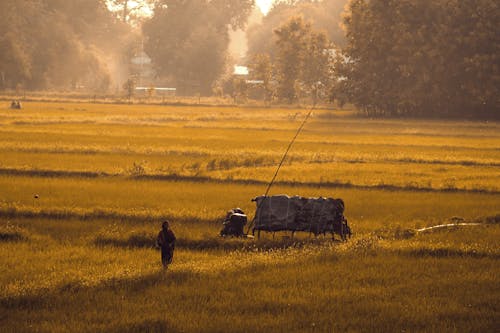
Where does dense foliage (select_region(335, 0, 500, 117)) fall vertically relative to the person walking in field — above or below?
above

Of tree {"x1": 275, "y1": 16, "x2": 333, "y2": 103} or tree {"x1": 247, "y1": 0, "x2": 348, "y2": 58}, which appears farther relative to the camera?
tree {"x1": 247, "y1": 0, "x2": 348, "y2": 58}

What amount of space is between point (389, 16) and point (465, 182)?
33554 millimetres

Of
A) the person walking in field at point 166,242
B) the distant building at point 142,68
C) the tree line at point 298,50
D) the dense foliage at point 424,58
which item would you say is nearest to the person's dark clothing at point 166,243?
the person walking in field at point 166,242

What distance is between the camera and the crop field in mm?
8453

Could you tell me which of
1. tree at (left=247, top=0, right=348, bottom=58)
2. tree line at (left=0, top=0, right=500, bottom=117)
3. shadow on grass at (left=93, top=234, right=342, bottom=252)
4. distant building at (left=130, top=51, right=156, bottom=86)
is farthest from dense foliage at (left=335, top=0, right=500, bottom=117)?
distant building at (left=130, top=51, right=156, bottom=86)

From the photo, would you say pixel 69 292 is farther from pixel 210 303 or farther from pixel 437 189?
pixel 437 189

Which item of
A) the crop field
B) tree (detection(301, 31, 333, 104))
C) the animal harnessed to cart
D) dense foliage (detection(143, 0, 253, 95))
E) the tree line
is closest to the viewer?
the crop field

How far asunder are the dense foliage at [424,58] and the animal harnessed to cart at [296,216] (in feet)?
117

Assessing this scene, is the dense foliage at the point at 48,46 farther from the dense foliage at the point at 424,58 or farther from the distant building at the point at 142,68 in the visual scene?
the dense foliage at the point at 424,58

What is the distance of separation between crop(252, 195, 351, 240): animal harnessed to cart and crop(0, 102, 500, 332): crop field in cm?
24

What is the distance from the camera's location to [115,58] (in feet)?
365

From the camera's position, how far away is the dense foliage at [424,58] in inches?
1842

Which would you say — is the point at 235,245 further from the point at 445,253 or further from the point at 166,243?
the point at 445,253

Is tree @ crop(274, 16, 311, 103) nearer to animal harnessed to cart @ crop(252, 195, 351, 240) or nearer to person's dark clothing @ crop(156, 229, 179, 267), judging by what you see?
animal harnessed to cart @ crop(252, 195, 351, 240)
